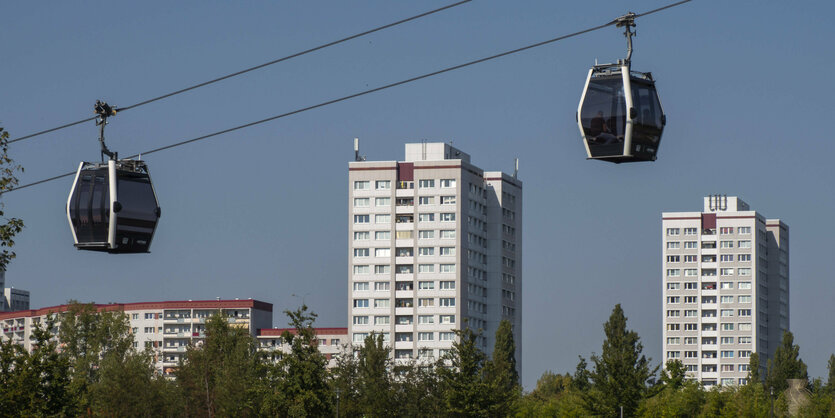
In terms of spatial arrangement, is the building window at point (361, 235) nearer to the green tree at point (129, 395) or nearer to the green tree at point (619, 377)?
Result: the green tree at point (129, 395)

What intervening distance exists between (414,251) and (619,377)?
2368 inches

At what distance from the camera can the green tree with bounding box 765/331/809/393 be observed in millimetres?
163975

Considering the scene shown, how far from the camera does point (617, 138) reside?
29.7 m

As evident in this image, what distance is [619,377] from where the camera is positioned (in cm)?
10419

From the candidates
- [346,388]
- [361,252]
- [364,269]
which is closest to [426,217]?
[361,252]

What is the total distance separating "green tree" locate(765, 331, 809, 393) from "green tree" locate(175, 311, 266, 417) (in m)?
71.3

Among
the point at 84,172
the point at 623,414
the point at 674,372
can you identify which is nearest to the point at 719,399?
the point at 623,414

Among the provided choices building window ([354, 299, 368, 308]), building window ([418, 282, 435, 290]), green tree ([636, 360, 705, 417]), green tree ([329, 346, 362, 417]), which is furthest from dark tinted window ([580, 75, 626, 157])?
building window ([354, 299, 368, 308])

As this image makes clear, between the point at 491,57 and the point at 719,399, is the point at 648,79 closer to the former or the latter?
the point at 491,57

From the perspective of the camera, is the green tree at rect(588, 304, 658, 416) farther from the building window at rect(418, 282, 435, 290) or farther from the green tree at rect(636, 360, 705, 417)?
the building window at rect(418, 282, 435, 290)

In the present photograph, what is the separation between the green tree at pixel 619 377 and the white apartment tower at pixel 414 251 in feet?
173

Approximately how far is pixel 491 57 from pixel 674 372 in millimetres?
131055

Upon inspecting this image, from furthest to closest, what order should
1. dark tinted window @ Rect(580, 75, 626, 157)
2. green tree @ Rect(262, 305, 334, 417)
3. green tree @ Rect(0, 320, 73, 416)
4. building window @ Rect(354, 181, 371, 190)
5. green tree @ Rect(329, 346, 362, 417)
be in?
building window @ Rect(354, 181, 371, 190) → green tree @ Rect(329, 346, 362, 417) → green tree @ Rect(262, 305, 334, 417) → green tree @ Rect(0, 320, 73, 416) → dark tinted window @ Rect(580, 75, 626, 157)

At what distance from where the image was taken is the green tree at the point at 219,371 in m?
106
